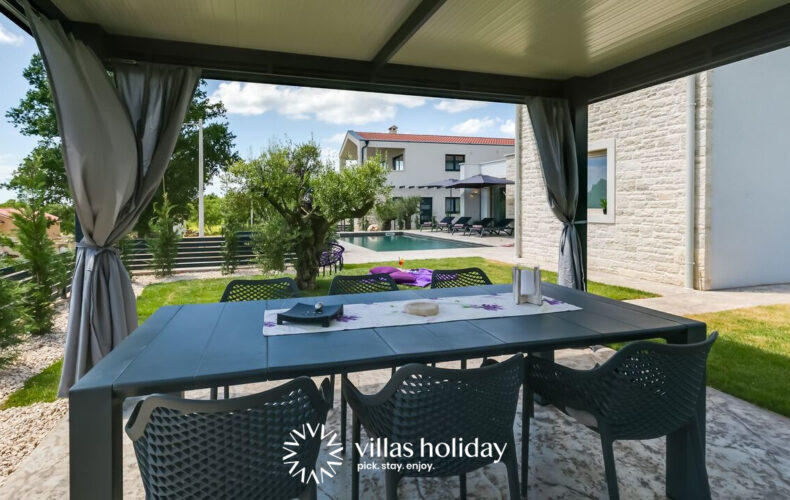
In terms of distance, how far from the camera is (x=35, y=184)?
4848 mm

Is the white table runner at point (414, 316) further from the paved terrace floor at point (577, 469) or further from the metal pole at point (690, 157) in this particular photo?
the metal pole at point (690, 157)

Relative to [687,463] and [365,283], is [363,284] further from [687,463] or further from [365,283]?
[687,463]

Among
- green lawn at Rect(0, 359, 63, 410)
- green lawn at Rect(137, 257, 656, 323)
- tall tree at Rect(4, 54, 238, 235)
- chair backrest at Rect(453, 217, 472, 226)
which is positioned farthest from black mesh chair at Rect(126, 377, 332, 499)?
chair backrest at Rect(453, 217, 472, 226)

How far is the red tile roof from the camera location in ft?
73.6

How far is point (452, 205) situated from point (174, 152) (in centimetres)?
1214

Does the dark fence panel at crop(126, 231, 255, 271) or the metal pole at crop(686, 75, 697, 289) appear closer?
the metal pole at crop(686, 75, 697, 289)

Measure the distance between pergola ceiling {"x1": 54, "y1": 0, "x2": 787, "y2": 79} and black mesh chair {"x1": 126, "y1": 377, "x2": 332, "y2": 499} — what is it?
2478 millimetres

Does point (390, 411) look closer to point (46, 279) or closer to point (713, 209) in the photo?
point (46, 279)

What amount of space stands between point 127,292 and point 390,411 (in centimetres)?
240

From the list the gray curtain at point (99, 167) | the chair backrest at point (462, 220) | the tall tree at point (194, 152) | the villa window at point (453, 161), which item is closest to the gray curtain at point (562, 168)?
the gray curtain at point (99, 167)

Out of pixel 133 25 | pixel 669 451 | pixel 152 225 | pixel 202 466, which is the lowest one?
pixel 669 451

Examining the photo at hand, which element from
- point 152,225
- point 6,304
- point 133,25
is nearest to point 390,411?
point 133,25

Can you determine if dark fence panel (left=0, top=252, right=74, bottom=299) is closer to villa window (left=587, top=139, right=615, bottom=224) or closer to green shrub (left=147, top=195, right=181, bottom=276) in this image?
green shrub (left=147, top=195, right=181, bottom=276)

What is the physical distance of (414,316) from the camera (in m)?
2.26
